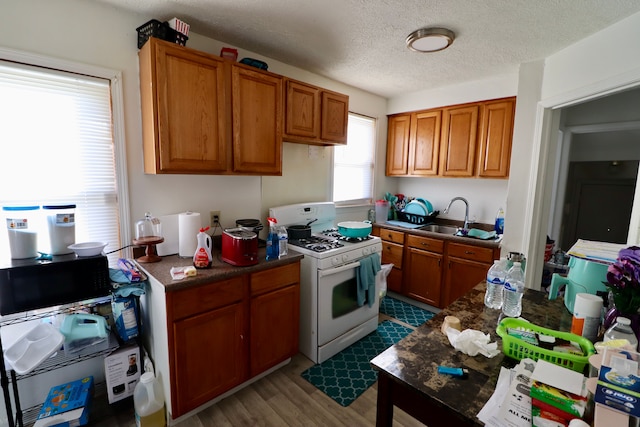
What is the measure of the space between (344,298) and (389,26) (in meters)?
2.06

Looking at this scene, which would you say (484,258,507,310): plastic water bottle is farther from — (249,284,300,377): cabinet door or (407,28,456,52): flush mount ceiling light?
(407,28,456,52): flush mount ceiling light

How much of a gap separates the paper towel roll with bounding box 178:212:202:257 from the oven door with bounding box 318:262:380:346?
36.3 inches

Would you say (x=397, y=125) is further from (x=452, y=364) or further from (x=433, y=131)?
(x=452, y=364)

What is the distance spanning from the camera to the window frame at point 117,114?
1.66 metres

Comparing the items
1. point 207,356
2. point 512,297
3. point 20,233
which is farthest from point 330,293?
point 20,233

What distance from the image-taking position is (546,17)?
6.01 ft

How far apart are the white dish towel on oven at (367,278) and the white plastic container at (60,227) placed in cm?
195

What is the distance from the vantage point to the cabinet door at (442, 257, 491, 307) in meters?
2.82

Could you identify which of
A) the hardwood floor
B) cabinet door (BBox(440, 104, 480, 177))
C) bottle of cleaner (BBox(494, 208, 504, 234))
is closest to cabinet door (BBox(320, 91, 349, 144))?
cabinet door (BBox(440, 104, 480, 177))

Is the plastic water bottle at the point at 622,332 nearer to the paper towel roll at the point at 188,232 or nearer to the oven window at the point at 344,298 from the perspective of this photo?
the oven window at the point at 344,298

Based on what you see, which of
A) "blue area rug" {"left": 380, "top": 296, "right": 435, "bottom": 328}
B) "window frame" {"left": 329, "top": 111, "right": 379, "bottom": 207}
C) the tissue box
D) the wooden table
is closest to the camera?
the tissue box

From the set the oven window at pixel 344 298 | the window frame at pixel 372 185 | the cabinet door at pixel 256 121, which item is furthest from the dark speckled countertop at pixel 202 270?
the window frame at pixel 372 185

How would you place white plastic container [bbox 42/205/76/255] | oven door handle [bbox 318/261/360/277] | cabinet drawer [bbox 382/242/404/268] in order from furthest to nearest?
cabinet drawer [bbox 382/242/404/268] → oven door handle [bbox 318/261/360/277] → white plastic container [bbox 42/205/76/255]

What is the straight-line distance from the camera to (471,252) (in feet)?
9.36
